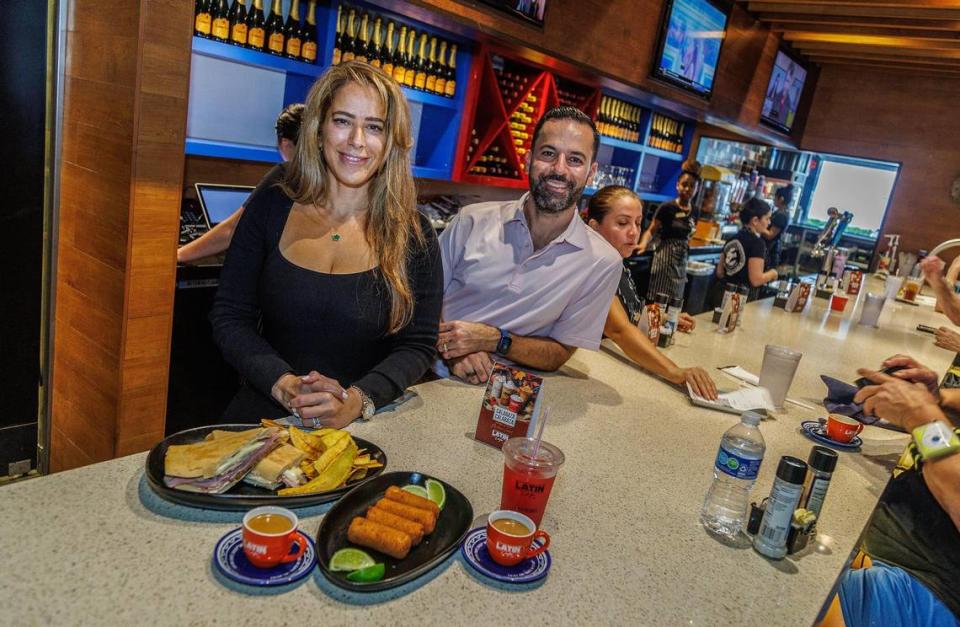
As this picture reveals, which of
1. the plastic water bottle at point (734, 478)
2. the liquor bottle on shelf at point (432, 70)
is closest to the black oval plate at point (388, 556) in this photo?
the plastic water bottle at point (734, 478)

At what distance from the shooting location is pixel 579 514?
1.39 m

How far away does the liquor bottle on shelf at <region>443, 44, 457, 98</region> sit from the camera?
4.20 m

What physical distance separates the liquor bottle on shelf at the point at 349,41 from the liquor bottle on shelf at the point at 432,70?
0.54 metres

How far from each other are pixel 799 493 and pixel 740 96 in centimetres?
617

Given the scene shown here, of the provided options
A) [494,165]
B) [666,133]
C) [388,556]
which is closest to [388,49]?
[494,165]

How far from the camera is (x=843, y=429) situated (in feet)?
6.86

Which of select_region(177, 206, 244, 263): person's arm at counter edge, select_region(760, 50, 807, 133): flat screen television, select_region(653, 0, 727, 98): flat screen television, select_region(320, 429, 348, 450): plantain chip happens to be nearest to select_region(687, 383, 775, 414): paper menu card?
select_region(320, 429, 348, 450): plantain chip

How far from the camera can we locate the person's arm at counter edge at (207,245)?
279 cm

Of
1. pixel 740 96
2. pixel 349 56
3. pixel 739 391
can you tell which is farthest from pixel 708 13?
pixel 739 391

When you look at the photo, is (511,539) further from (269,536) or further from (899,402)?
(899,402)

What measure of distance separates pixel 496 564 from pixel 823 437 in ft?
4.62

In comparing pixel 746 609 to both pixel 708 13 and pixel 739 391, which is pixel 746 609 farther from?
pixel 708 13

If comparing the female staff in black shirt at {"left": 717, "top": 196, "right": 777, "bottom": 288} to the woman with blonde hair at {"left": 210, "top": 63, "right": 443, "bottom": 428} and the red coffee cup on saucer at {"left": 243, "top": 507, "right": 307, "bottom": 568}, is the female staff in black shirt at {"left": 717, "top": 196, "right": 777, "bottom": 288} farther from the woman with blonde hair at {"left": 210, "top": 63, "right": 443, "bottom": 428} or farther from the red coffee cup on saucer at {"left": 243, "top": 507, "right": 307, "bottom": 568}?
the red coffee cup on saucer at {"left": 243, "top": 507, "right": 307, "bottom": 568}

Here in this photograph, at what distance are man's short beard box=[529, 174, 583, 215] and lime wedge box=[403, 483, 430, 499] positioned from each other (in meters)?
1.28
